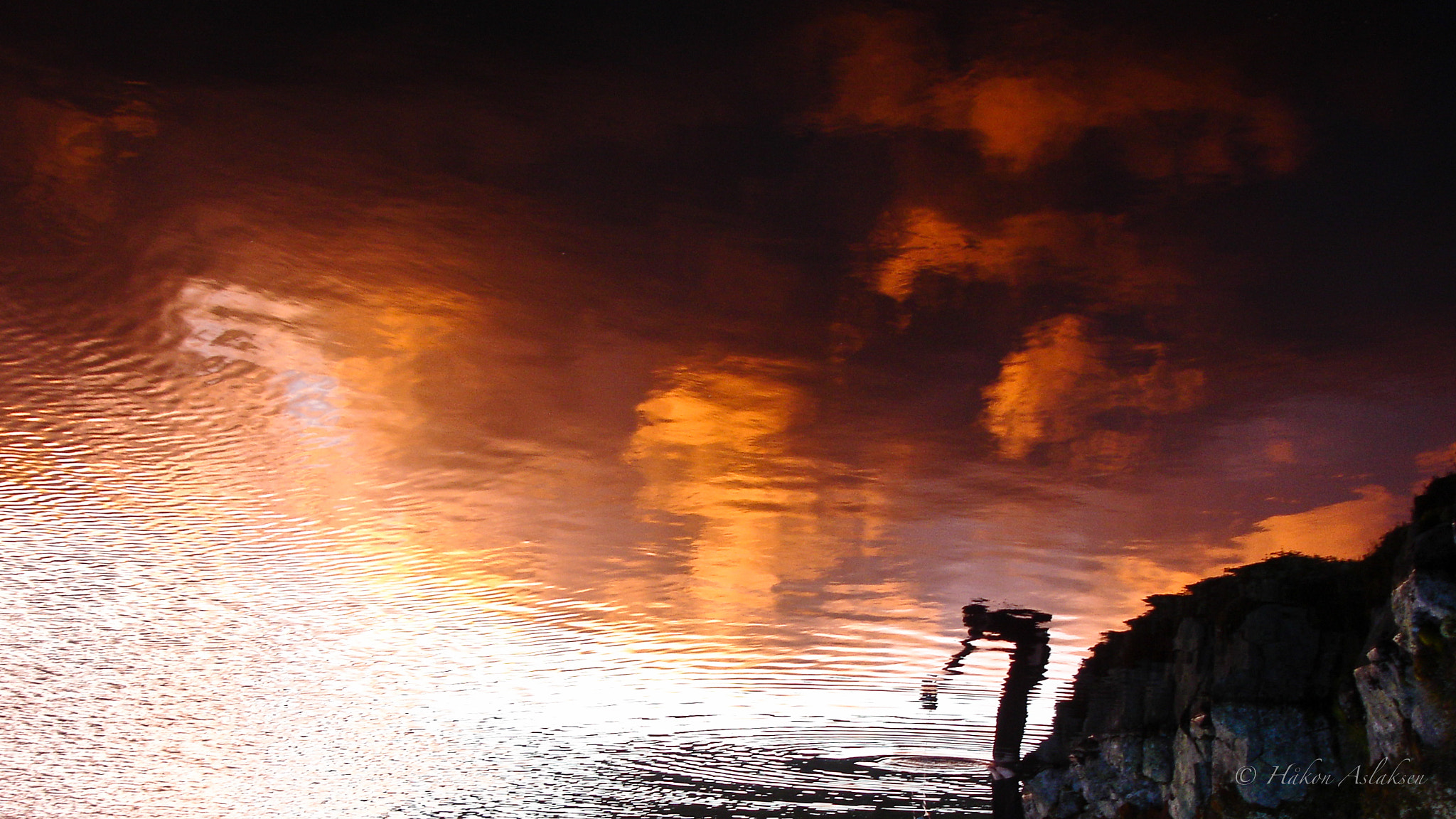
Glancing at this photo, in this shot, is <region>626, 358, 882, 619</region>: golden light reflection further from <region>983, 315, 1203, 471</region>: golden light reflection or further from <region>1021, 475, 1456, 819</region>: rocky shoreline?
<region>1021, 475, 1456, 819</region>: rocky shoreline

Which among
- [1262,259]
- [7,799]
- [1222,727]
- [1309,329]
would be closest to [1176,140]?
→ [1262,259]

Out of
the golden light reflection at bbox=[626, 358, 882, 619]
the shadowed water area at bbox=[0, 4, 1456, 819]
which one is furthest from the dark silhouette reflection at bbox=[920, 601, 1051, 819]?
the golden light reflection at bbox=[626, 358, 882, 619]

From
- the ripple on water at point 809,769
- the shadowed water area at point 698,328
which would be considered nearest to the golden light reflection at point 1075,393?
the shadowed water area at point 698,328

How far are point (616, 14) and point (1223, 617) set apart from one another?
6.80 m

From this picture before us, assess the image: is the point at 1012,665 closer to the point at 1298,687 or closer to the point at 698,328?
the point at 1298,687

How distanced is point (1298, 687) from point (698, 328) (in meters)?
6.20

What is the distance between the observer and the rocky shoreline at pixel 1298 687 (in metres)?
5.52

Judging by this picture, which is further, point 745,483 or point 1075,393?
point 745,483

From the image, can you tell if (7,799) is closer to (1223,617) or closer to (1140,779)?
(1140,779)

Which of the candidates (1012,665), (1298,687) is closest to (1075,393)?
(1298,687)

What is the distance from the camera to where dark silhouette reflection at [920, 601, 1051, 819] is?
7.95m

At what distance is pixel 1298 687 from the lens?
289 inches

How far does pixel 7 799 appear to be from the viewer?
1474cm

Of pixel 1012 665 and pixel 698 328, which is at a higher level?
pixel 698 328
